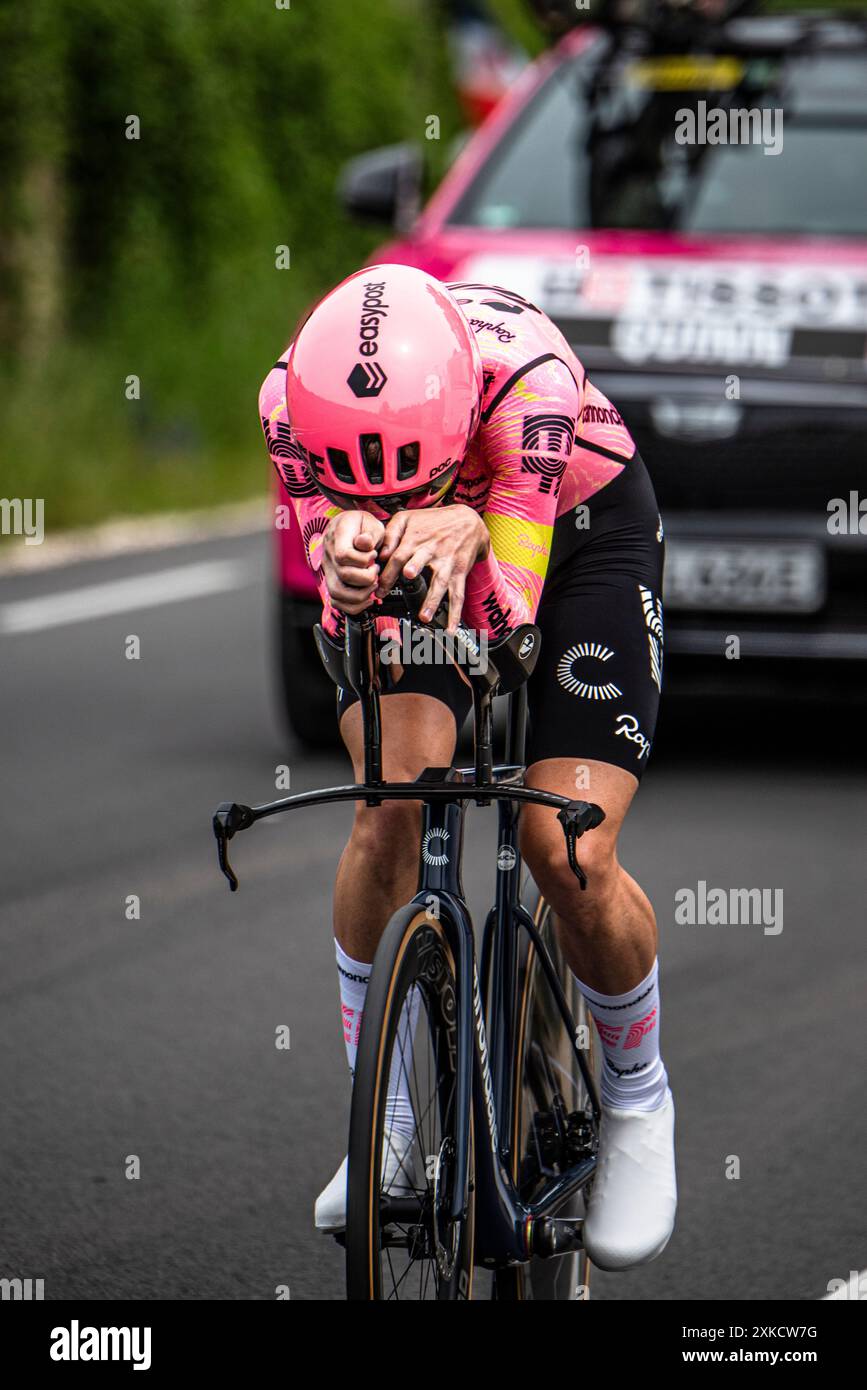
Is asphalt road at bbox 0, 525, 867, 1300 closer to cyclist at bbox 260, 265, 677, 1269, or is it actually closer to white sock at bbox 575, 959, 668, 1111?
white sock at bbox 575, 959, 668, 1111

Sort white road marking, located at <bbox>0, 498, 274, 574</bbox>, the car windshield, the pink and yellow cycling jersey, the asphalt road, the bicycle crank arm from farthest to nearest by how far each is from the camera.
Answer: white road marking, located at <bbox>0, 498, 274, 574</bbox>
the car windshield
the asphalt road
the bicycle crank arm
the pink and yellow cycling jersey

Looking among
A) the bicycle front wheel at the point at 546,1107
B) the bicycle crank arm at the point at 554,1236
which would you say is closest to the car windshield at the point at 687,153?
the bicycle front wheel at the point at 546,1107

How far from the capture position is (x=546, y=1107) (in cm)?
402

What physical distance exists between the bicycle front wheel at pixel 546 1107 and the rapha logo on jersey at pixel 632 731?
1.22 ft

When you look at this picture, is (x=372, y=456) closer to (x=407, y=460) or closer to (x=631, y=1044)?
(x=407, y=460)

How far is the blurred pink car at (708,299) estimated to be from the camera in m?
7.70

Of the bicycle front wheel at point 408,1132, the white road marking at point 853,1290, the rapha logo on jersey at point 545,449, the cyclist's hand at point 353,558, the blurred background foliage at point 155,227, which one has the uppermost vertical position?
the blurred background foliage at point 155,227

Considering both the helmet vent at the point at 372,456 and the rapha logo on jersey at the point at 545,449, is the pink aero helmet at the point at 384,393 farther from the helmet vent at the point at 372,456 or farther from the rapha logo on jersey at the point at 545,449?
the rapha logo on jersey at the point at 545,449

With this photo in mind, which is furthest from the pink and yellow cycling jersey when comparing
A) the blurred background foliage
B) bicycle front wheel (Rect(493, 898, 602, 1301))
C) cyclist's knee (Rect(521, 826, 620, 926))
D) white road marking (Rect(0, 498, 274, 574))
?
the blurred background foliage

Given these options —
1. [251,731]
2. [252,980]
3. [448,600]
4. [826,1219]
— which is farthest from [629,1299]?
[251,731]

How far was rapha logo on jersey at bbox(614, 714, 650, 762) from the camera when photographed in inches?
148

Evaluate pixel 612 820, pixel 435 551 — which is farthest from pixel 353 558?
pixel 612 820

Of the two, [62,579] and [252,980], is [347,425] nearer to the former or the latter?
[252,980]
